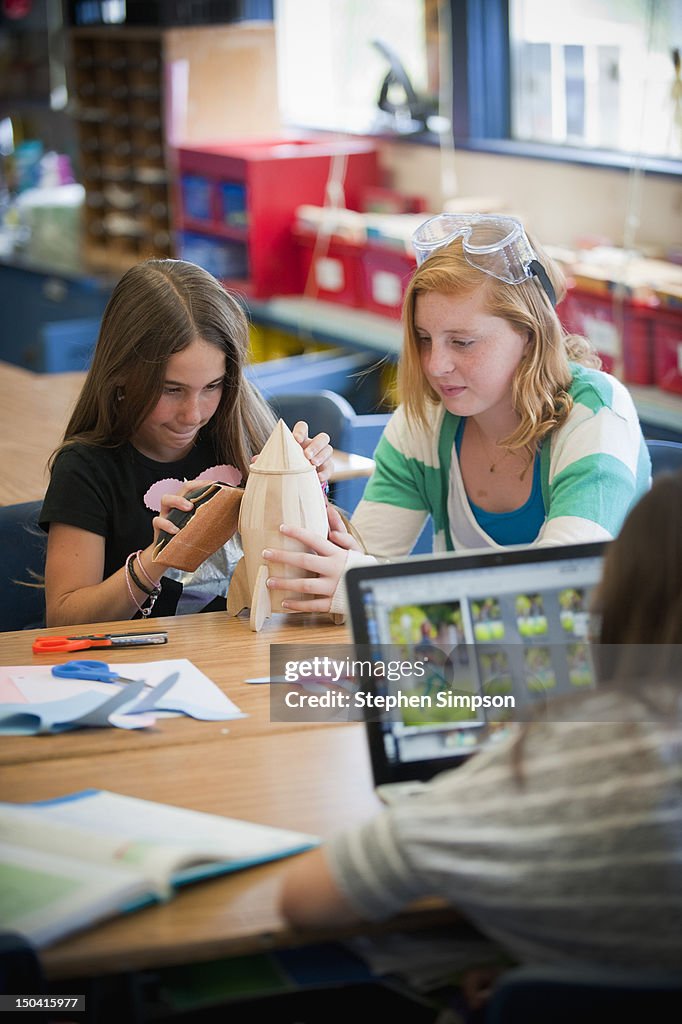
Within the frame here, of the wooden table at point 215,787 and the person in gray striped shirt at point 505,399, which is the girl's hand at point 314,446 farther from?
the wooden table at point 215,787

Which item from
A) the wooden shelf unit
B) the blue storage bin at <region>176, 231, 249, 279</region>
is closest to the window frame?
the blue storage bin at <region>176, 231, 249, 279</region>

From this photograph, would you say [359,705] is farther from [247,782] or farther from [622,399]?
[622,399]

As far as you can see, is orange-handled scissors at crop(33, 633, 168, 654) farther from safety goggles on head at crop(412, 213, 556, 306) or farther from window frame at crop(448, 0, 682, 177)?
window frame at crop(448, 0, 682, 177)

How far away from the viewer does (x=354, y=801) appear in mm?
1238

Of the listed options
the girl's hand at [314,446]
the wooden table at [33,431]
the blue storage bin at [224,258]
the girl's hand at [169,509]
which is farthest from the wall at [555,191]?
the girl's hand at [169,509]

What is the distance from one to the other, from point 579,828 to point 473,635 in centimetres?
34

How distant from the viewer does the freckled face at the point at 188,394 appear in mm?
1922

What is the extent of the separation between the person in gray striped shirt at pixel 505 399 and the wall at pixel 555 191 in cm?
183

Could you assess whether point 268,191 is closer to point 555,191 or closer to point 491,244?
point 555,191

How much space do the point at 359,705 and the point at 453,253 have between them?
745 millimetres

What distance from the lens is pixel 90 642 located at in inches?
65.6

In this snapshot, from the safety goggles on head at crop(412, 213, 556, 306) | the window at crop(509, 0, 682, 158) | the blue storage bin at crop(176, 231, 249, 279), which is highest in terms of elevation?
the window at crop(509, 0, 682, 158)

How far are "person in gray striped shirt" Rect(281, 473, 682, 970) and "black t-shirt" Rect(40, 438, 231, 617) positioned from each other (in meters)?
0.94

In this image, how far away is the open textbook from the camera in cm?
103
